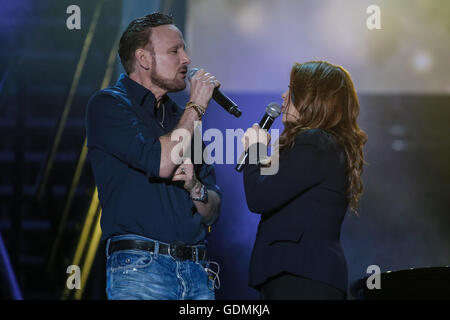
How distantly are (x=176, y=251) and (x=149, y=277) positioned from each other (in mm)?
119

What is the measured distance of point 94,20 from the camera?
3.80 metres

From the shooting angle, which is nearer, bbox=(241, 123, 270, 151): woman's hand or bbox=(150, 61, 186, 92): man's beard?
bbox=(241, 123, 270, 151): woman's hand

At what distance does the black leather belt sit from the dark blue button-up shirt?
2 cm

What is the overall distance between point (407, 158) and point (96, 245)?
1.90 metres

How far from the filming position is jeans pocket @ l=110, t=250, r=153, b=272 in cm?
166

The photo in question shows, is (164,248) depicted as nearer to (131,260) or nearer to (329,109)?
(131,260)

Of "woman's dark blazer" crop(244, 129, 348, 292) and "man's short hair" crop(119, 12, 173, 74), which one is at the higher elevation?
"man's short hair" crop(119, 12, 173, 74)

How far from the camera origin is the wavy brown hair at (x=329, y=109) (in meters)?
1.73

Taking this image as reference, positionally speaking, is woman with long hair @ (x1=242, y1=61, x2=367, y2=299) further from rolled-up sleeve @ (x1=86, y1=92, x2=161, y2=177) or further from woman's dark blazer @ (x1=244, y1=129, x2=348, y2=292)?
rolled-up sleeve @ (x1=86, y1=92, x2=161, y2=177)
